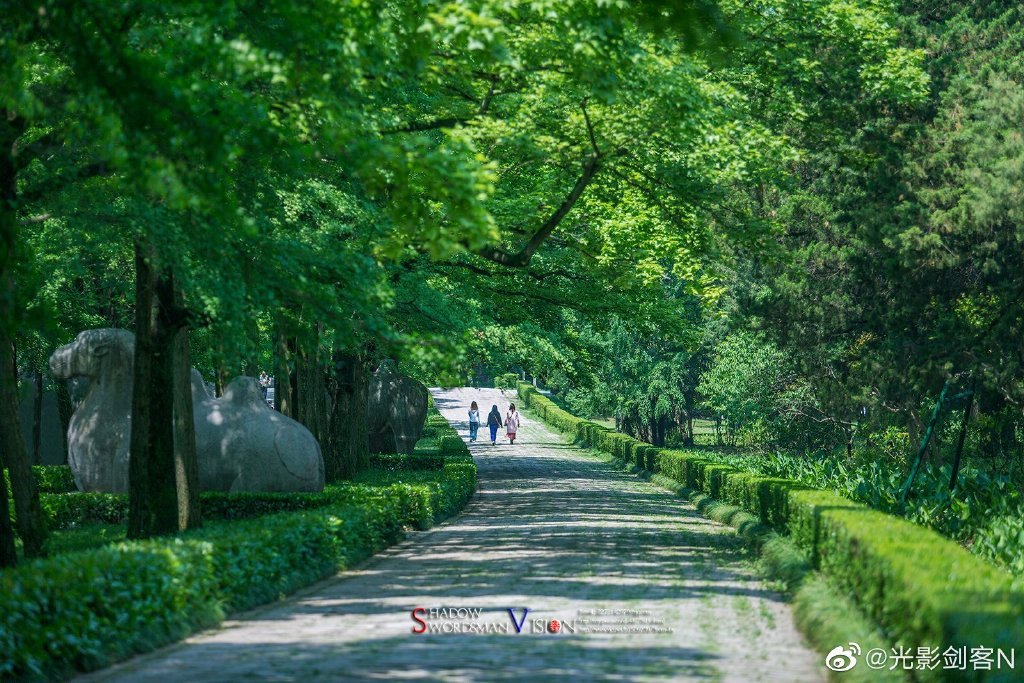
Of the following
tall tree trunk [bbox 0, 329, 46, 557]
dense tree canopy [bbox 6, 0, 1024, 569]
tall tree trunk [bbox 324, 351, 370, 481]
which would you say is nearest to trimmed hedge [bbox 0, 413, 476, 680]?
dense tree canopy [bbox 6, 0, 1024, 569]

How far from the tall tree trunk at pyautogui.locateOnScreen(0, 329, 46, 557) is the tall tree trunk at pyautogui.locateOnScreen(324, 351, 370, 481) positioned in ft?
40.5

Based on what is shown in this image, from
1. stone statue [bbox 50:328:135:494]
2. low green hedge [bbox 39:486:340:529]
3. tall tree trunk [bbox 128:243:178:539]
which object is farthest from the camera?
stone statue [bbox 50:328:135:494]

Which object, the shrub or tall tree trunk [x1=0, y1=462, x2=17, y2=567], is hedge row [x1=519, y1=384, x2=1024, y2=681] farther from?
the shrub

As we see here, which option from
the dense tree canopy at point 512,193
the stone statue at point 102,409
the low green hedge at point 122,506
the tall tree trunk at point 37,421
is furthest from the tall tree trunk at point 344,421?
the tall tree trunk at point 37,421

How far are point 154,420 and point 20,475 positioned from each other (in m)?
2.42

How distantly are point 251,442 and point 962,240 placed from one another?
19.2 m

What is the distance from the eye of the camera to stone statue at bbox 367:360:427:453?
4609cm

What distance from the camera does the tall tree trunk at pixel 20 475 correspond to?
16906mm

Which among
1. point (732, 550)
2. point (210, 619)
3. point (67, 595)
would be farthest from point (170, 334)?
point (732, 550)

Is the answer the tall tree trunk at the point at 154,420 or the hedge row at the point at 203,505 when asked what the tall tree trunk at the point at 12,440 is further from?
the hedge row at the point at 203,505

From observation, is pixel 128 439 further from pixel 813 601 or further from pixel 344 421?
pixel 813 601

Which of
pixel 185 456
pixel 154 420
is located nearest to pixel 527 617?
pixel 154 420

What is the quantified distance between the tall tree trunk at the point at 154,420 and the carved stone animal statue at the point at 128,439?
6347 mm

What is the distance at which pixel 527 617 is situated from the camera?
1169 centimetres
